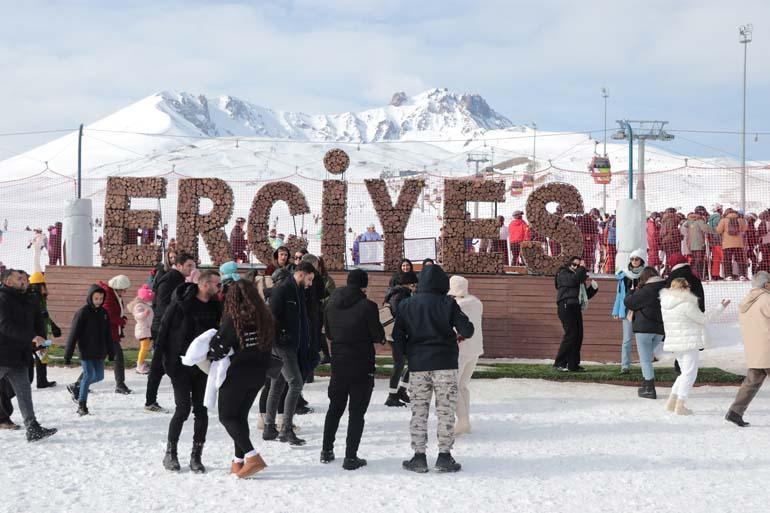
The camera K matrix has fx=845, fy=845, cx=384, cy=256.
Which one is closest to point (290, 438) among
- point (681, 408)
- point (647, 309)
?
point (681, 408)

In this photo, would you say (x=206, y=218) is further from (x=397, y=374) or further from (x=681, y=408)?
(x=681, y=408)

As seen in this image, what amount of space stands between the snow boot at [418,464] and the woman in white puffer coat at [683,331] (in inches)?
149

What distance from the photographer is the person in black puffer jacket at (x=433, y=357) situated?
691 centimetres

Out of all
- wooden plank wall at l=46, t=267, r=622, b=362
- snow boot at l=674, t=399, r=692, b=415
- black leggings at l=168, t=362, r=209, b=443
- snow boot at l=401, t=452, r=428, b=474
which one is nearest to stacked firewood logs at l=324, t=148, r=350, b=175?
wooden plank wall at l=46, t=267, r=622, b=362

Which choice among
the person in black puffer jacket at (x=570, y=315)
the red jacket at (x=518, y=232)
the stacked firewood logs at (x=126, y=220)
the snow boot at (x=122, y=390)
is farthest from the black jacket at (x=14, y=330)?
the red jacket at (x=518, y=232)

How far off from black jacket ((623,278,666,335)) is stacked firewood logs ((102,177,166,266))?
958 cm

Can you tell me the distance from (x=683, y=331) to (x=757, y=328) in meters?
0.83

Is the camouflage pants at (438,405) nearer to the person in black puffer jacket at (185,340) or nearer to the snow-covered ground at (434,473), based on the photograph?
the snow-covered ground at (434,473)

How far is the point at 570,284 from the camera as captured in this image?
41.5ft

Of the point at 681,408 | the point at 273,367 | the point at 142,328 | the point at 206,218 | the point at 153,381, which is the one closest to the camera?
the point at 273,367

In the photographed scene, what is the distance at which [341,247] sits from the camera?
16.0 meters

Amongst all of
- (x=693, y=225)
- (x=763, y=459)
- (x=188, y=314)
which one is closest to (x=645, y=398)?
(x=763, y=459)

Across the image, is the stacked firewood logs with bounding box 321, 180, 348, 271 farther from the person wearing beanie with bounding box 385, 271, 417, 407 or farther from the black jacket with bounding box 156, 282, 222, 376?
the black jacket with bounding box 156, 282, 222, 376

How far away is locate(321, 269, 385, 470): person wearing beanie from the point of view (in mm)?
6949
